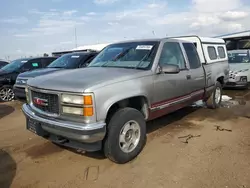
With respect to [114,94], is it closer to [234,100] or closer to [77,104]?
[77,104]

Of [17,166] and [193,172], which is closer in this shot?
[193,172]

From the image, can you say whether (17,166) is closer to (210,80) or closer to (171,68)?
(171,68)

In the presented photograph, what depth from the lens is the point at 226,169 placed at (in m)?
3.51

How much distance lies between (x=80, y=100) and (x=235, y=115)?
15.7ft

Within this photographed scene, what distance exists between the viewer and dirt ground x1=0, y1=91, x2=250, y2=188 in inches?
129

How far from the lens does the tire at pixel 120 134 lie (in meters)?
3.46

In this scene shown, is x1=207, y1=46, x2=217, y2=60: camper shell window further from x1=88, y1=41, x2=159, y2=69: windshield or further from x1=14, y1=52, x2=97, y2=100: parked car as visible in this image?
x1=14, y1=52, x2=97, y2=100: parked car

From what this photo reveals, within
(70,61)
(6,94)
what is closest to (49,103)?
(70,61)

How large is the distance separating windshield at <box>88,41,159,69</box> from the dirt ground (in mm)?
1497

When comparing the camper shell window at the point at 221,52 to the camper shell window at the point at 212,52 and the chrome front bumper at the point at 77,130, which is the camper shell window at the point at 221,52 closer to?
the camper shell window at the point at 212,52

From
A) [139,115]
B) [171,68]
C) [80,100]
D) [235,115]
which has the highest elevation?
[171,68]

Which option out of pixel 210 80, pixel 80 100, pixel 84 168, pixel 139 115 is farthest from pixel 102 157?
pixel 210 80

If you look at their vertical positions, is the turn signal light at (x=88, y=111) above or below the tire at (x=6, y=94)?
above

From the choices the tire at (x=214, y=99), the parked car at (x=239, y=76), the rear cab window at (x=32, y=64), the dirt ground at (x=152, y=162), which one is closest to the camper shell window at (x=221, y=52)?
the tire at (x=214, y=99)
